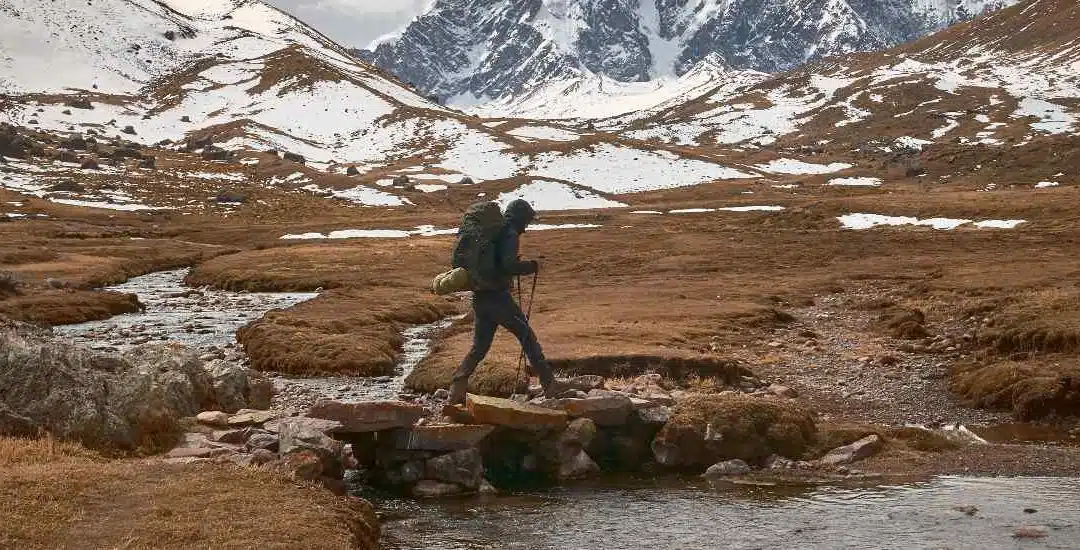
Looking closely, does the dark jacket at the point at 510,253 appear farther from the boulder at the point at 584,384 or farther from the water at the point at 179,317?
the water at the point at 179,317

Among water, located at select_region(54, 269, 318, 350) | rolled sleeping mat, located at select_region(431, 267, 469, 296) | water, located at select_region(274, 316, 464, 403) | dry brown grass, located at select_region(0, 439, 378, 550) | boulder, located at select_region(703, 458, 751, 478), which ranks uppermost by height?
rolled sleeping mat, located at select_region(431, 267, 469, 296)

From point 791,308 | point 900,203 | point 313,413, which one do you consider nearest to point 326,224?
point 900,203

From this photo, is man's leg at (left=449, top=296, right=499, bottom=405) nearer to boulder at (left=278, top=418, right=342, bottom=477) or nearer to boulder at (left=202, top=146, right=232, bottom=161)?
boulder at (left=278, top=418, right=342, bottom=477)

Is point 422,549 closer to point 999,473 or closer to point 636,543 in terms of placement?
point 636,543

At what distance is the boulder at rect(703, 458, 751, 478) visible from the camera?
18578mm

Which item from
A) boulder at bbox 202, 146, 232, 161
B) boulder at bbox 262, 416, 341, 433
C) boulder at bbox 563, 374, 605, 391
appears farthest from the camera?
boulder at bbox 202, 146, 232, 161

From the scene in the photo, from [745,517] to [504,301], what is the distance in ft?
21.5

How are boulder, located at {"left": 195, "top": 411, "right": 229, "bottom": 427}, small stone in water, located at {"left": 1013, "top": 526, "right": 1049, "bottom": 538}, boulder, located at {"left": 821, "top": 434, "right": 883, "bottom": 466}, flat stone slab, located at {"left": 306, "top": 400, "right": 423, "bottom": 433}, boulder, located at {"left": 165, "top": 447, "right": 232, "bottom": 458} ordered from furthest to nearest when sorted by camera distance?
1. boulder, located at {"left": 195, "top": 411, "right": 229, "bottom": 427}
2. boulder, located at {"left": 821, "top": 434, "right": 883, "bottom": 466}
3. flat stone slab, located at {"left": 306, "top": 400, "right": 423, "bottom": 433}
4. boulder, located at {"left": 165, "top": 447, "right": 232, "bottom": 458}
5. small stone in water, located at {"left": 1013, "top": 526, "right": 1049, "bottom": 538}

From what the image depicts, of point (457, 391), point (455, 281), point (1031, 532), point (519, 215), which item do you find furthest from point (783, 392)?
point (1031, 532)

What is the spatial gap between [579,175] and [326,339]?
12165 cm

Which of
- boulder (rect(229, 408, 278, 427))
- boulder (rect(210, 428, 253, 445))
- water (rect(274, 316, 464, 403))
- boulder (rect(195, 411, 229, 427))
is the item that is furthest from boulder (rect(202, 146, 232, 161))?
boulder (rect(210, 428, 253, 445))

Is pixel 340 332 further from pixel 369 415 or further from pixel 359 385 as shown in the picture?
pixel 369 415

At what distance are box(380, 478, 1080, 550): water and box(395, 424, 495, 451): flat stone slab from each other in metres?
1.25

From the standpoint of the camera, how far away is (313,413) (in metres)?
18.1
